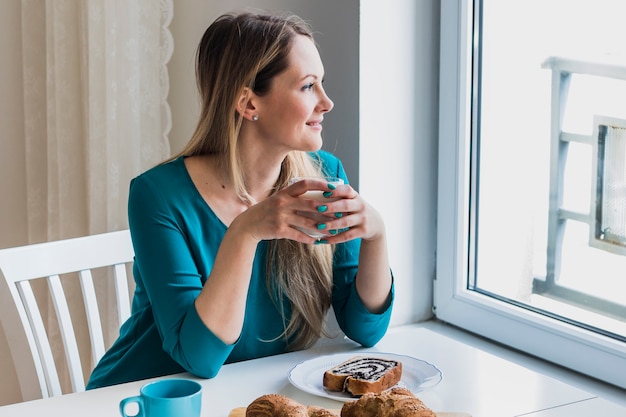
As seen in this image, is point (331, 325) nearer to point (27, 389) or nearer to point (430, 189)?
point (430, 189)

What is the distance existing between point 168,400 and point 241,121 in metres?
0.63

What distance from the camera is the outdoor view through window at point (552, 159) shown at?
157 centimetres

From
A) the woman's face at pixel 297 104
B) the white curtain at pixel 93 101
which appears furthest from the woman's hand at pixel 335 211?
the white curtain at pixel 93 101

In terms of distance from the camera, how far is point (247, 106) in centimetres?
152

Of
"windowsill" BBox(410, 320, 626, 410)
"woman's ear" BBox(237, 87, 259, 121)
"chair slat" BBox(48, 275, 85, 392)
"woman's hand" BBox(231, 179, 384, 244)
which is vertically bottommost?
"windowsill" BBox(410, 320, 626, 410)

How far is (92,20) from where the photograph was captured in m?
2.10

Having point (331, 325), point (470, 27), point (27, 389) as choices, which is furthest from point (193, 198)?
point (470, 27)

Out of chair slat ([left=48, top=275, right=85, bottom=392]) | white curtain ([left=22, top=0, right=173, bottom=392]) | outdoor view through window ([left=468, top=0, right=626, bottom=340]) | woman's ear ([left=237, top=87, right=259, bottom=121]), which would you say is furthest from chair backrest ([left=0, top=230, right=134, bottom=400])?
outdoor view through window ([left=468, top=0, right=626, bottom=340])

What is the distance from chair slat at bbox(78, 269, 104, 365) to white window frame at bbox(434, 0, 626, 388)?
76 cm

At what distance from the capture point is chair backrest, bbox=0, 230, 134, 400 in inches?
60.8

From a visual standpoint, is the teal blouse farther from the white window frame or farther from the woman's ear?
the white window frame

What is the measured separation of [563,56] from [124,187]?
3.64 ft

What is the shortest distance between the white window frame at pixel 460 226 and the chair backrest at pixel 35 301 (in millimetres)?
719

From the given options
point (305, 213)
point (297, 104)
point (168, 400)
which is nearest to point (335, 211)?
point (305, 213)
